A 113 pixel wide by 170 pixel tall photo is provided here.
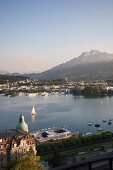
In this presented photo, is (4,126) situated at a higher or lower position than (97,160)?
lower

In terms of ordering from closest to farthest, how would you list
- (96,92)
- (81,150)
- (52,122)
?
(81,150), (52,122), (96,92)

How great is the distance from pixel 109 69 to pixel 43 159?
343ft

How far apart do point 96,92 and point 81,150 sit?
27.3 meters

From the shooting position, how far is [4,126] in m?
18.2

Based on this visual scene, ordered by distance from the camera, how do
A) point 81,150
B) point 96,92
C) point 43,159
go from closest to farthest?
1. point 43,159
2. point 81,150
3. point 96,92

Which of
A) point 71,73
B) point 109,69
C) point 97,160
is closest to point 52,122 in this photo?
point 97,160

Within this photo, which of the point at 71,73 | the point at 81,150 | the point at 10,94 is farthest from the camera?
the point at 71,73

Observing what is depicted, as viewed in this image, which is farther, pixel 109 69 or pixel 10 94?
pixel 109 69

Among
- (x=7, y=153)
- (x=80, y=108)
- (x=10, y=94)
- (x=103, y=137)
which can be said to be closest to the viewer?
(x=7, y=153)

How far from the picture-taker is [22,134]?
9.48 meters

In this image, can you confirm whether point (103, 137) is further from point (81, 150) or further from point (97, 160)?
point (97, 160)

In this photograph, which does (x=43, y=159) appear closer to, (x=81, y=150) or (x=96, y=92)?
(x=81, y=150)

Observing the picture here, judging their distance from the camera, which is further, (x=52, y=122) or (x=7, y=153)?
(x=52, y=122)

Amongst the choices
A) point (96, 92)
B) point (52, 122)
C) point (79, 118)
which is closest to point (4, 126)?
point (52, 122)
